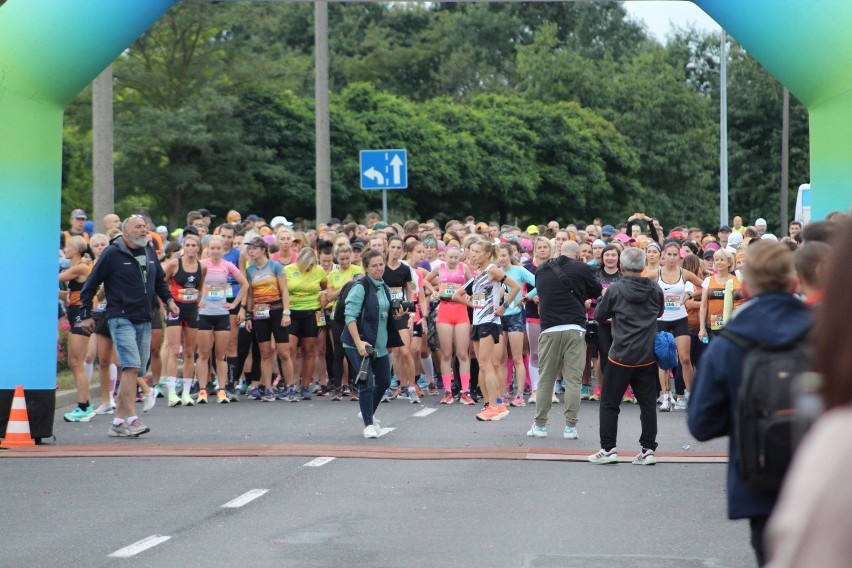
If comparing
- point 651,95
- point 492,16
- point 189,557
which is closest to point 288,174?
point 651,95

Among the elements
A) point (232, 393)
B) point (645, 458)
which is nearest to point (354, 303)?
point (645, 458)

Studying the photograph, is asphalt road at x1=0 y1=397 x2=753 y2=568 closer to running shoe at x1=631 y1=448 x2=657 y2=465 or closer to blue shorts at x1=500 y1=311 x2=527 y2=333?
running shoe at x1=631 y1=448 x2=657 y2=465

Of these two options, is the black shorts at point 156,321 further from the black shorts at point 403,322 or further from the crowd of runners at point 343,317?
the black shorts at point 403,322

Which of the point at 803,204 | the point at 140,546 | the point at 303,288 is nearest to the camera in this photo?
the point at 140,546

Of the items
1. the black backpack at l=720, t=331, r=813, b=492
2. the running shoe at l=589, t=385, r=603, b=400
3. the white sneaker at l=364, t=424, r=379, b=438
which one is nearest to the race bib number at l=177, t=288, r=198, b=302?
the white sneaker at l=364, t=424, r=379, b=438

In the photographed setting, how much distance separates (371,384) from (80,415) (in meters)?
3.44

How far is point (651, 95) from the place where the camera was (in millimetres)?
56312

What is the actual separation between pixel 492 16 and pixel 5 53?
220 ft

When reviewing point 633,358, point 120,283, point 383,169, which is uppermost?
point 383,169

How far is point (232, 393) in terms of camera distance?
16.7 metres

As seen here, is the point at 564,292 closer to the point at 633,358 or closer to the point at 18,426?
the point at 633,358

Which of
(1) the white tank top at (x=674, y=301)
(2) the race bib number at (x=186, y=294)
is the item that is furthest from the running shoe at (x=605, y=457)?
(2) the race bib number at (x=186, y=294)

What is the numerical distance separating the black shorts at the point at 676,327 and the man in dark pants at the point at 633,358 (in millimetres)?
4016

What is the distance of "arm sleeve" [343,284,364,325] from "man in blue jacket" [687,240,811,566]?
7.96 m
